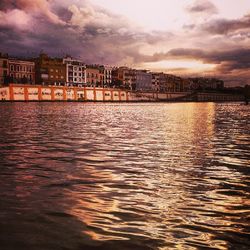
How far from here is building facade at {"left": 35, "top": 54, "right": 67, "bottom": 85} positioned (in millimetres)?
128625

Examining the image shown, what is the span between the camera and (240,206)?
598cm

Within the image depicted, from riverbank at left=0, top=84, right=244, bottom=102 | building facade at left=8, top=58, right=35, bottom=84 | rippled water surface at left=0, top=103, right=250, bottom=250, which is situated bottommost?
rippled water surface at left=0, top=103, right=250, bottom=250

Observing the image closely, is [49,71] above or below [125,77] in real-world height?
below

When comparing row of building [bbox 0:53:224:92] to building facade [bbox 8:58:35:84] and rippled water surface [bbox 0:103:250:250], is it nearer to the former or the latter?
building facade [bbox 8:58:35:84]

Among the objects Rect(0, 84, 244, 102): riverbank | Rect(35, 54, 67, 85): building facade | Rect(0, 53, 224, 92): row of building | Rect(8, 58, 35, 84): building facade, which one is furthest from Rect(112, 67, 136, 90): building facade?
Rect(8, 58, 35, 84): building facade

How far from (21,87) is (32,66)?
17.8 meters

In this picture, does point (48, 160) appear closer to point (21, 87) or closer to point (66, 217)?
point (66, 217)

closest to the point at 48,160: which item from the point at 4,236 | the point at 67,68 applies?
the point at 4,236

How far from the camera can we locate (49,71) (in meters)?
130

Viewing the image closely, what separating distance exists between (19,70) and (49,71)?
12.2 metres

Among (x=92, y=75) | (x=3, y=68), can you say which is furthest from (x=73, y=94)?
(x=92, y=75)

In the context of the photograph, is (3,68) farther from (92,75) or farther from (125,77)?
(125,77)

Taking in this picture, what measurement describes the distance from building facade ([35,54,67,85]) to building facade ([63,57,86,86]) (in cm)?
259

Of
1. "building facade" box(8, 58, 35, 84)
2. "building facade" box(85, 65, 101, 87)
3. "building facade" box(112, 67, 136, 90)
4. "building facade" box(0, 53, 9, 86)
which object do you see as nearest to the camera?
"building facade" box(0, 53, 9, 86)
